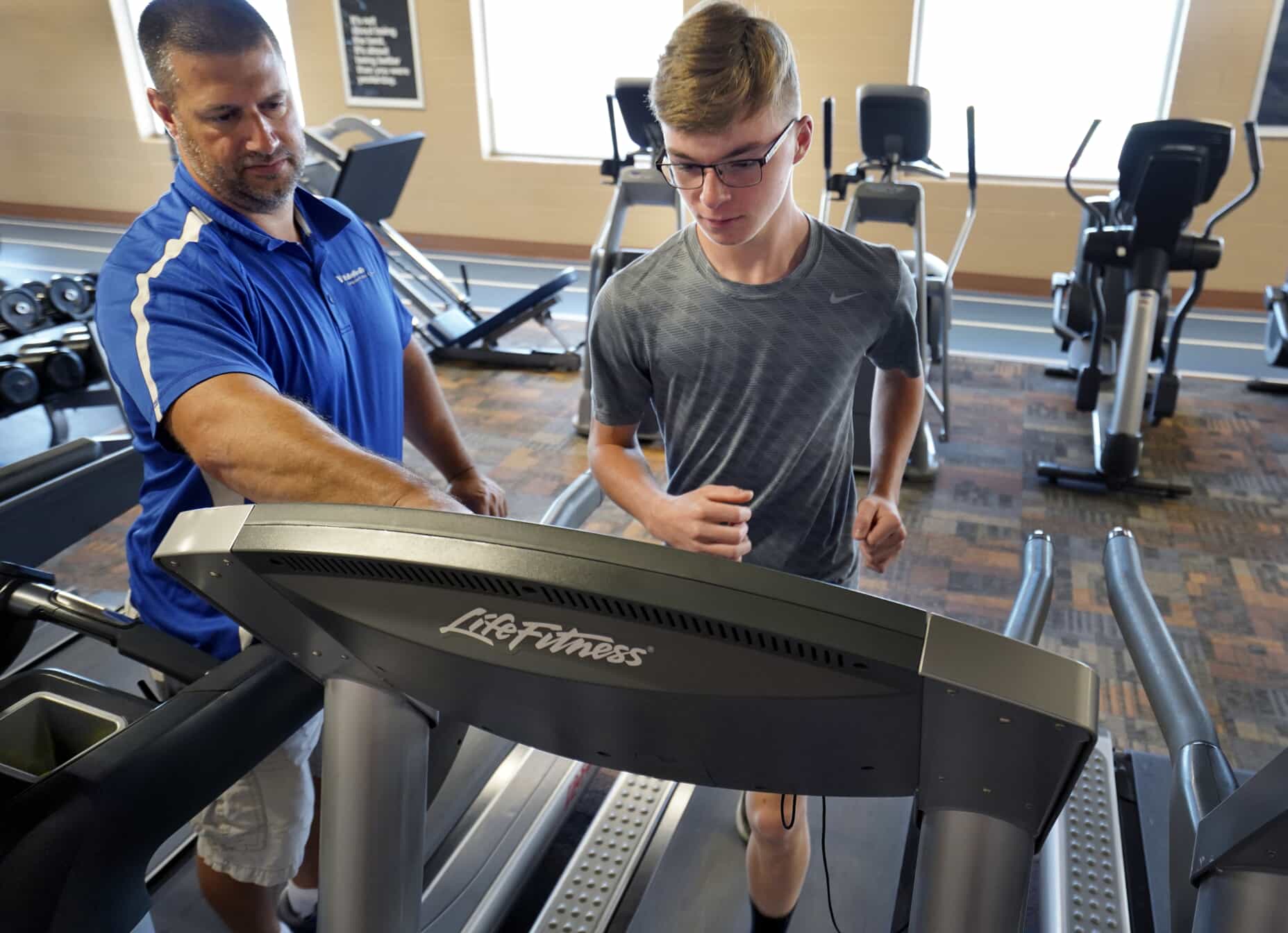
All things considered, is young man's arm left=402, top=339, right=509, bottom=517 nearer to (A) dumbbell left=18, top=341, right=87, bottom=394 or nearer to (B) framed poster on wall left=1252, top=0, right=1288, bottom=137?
(A) dumbbell left=18, top=341, right=87, bottom=394

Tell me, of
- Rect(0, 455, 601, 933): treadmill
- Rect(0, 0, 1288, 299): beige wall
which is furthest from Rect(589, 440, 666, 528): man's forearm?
Rect(0, 0, 1288, 299): beige wall

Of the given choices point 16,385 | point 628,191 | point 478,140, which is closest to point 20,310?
point 16,385

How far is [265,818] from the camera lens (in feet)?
5.16

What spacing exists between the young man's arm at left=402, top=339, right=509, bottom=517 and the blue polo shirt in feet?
0.55

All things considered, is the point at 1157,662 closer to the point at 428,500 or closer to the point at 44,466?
the point at 428,500

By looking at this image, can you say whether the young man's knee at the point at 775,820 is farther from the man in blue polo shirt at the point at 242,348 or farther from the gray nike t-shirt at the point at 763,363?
the man in blue polo shirt at the point at 242,348

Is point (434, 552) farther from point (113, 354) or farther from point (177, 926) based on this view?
point (177, 926)

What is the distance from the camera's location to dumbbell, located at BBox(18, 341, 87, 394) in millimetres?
3654

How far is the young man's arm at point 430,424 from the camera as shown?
1868 mm

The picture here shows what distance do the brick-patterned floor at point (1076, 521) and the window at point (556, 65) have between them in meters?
3.15

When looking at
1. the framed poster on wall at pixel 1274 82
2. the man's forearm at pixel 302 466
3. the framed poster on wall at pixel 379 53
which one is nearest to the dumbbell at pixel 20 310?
the man's forearm at pixel 302 466

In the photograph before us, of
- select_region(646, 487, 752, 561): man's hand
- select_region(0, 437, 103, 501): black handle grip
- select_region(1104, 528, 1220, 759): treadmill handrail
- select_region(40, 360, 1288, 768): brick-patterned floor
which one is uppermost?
select_region(646, 487, 752, 561): man's hand

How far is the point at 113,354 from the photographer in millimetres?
1322

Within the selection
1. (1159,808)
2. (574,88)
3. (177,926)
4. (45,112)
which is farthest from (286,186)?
(45,112)
